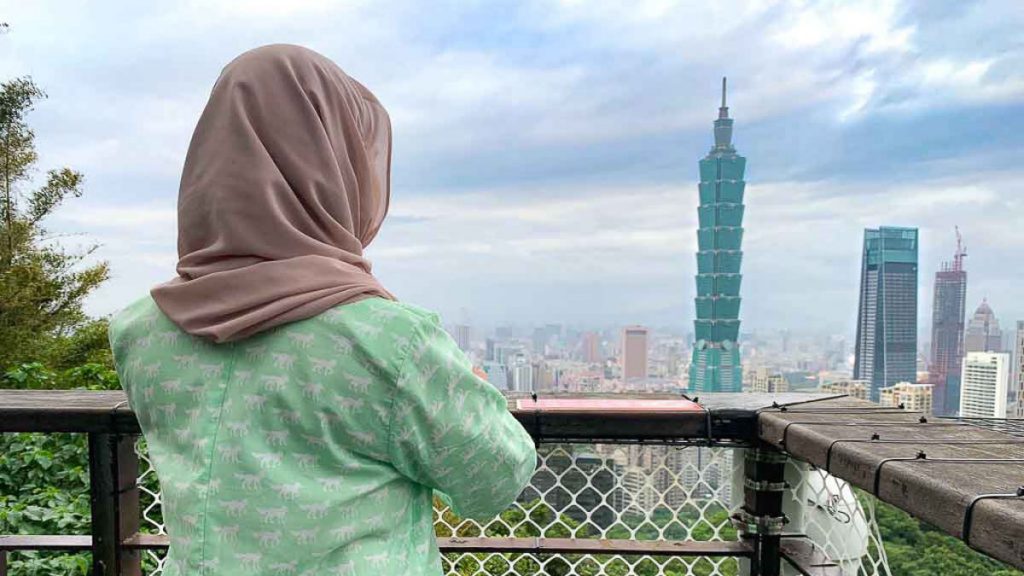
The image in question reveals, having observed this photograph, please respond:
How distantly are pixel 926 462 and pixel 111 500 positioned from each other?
1227mm

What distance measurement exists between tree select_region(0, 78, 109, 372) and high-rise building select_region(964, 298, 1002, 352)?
75.6 ft

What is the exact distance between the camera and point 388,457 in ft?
2.16

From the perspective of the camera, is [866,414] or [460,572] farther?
[460,572]

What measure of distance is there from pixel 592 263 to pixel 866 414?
37069 millimetres

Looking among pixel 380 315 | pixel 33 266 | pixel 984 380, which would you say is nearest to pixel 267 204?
pixel 380 315

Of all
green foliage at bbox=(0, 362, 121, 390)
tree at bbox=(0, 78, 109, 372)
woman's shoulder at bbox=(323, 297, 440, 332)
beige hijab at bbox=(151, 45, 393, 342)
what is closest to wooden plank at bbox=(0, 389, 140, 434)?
beige hijab at bbox=(151, 45, 393, 342)

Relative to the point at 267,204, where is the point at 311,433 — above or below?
below

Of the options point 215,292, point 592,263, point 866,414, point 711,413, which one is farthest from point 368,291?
point 592,263

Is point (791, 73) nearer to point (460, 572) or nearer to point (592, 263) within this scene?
point (592, 263)

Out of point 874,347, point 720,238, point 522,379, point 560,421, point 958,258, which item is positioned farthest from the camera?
point 720,238

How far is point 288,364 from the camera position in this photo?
626 mm

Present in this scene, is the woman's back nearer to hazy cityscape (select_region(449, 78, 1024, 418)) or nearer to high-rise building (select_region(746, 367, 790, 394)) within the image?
high-rise building (select_region(746, 367, 790, 394))

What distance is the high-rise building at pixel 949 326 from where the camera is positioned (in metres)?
19.2

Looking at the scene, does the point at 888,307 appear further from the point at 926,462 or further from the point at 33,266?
the point at 926,462
